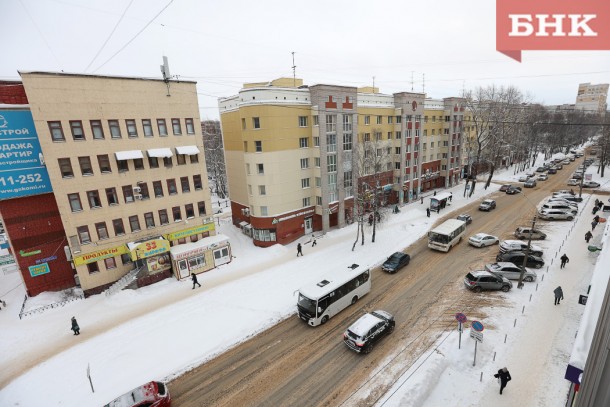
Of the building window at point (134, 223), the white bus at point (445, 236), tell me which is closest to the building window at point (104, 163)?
the building window at point (134, 223)

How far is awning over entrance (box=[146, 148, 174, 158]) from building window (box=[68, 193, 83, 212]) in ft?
21.6

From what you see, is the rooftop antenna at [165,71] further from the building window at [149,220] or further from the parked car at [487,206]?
the parked car at [487,206]

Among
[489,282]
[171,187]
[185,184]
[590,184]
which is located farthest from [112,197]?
[590,184]

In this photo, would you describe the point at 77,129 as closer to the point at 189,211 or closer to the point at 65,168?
the point at 65,168

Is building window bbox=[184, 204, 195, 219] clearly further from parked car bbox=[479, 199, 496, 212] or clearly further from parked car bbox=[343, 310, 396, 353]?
parked car bbox=[479, 199, 496, 212]

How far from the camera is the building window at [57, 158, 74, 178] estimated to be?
75.4 feet

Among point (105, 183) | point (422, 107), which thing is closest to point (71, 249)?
point (105, 183)

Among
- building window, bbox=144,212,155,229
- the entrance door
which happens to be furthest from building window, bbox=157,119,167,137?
the entrance door

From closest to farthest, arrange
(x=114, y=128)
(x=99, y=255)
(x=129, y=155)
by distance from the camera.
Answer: (x=114, y=128), (x=129, y=155), (x=99, y=255)

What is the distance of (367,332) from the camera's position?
1670 cm

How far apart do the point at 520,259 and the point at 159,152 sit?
3309 cm

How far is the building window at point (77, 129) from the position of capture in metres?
22.9

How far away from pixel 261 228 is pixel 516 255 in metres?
24.6

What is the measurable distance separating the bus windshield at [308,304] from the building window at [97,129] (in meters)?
21.1
